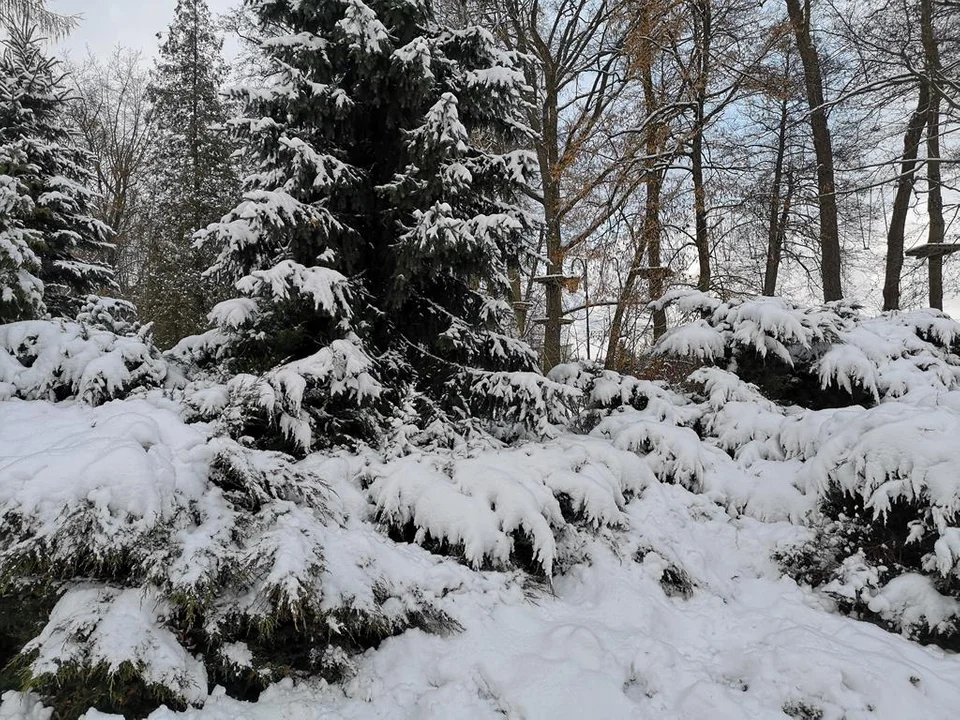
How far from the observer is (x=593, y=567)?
369cm

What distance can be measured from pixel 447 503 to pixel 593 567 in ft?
3.60

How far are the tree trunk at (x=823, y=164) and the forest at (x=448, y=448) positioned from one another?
127mm

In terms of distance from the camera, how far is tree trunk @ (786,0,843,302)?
342 inches

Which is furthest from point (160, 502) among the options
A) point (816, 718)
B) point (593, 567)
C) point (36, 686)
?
point (816, 718)

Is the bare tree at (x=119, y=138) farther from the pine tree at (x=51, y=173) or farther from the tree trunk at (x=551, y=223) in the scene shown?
the tree trunk at (x=551, y=223)

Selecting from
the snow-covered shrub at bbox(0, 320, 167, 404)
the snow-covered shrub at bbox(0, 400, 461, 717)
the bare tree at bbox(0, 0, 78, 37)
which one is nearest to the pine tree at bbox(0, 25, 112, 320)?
the bare tree at bbox(0, 0, 78, 37)

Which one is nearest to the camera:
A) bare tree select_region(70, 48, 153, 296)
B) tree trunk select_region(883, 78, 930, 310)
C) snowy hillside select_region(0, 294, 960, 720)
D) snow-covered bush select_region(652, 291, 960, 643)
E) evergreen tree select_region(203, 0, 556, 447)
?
snowy hillside select_region(0, 294, 960, 720)

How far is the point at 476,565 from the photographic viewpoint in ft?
11.0

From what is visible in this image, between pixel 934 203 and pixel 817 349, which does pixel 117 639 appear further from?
pixel 934 203

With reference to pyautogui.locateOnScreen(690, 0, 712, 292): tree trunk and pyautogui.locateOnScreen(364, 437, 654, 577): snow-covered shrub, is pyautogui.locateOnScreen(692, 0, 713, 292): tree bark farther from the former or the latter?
pyautogui.locateOnScreen(364, 437, 654, 577): snow-covered shrub

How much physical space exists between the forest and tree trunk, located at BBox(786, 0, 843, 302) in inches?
5.0

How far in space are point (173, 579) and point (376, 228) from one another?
3700 mm

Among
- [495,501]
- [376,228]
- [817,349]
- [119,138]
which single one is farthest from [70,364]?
[119,138]

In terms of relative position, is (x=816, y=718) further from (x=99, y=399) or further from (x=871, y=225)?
(x=871, y=225)
